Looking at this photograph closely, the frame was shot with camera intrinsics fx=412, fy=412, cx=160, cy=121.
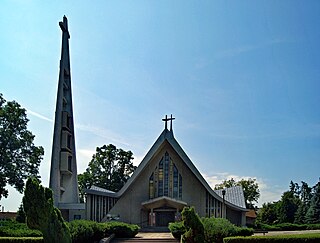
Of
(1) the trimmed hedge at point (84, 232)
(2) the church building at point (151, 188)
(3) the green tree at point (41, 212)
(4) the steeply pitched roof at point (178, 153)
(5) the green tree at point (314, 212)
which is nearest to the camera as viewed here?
(3) the green tree at point (41, 212)

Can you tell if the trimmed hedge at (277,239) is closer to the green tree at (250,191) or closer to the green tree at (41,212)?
the green tree at (41,212)

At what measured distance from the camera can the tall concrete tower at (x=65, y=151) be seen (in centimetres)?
2739

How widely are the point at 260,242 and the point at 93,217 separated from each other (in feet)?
50.7

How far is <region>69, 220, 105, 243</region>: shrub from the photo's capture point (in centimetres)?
1542

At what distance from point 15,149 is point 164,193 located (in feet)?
40.4

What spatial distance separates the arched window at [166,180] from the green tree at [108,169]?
17.8m

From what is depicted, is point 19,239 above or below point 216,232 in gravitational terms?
below

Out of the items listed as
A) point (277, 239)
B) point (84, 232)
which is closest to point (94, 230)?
point (84, 232)

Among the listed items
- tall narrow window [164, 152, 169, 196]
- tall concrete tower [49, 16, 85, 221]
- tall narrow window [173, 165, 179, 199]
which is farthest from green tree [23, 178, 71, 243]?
tall narrow window [173, 165, 179, 199]

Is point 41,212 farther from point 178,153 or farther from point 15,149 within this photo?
point 15,149

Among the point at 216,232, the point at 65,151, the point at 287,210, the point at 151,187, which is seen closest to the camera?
the point at 216,232

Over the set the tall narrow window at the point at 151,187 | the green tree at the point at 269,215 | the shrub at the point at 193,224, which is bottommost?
the green tree at the point at 269,215

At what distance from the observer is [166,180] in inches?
1208

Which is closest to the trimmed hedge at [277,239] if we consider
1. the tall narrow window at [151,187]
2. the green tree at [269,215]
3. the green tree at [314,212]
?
the tall narrow window at [151,187]
